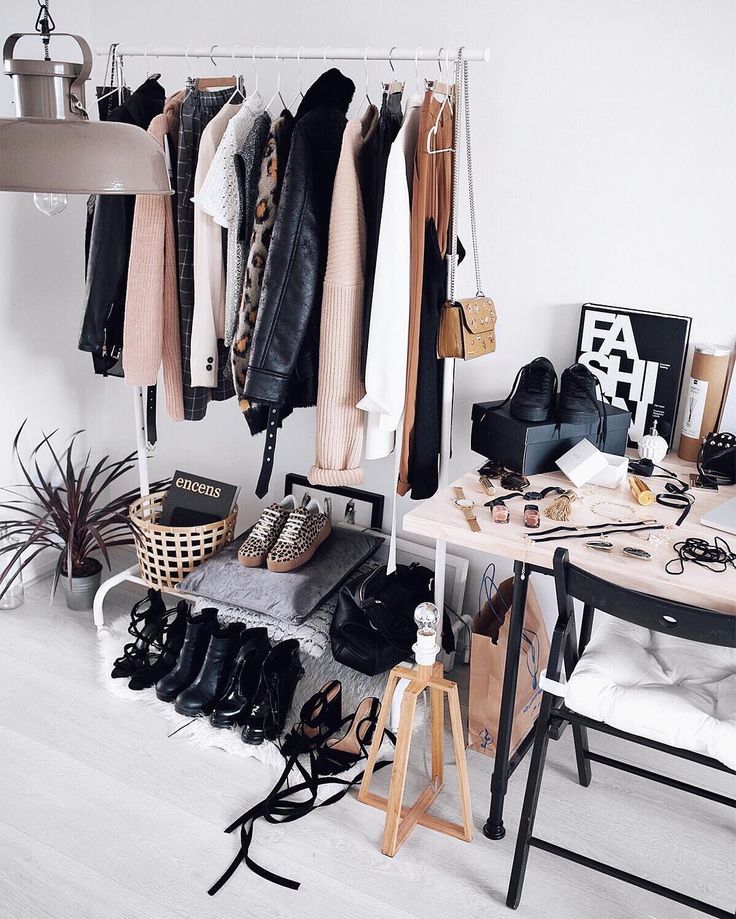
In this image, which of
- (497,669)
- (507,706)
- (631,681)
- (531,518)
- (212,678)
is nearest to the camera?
(631,681)

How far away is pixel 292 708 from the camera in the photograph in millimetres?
2395

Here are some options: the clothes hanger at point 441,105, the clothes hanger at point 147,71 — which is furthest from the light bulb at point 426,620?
the clothes hanger at point 147,71

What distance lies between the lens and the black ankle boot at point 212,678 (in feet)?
7.73

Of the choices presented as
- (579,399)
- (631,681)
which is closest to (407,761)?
(631,681)

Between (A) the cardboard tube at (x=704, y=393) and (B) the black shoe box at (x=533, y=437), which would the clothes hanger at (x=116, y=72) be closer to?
(B) the black shoe box at (x=533, y=437)

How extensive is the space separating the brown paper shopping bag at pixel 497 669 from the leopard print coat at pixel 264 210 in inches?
33.3

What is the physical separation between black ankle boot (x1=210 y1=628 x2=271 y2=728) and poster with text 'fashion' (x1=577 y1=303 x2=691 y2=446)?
45.4 inches

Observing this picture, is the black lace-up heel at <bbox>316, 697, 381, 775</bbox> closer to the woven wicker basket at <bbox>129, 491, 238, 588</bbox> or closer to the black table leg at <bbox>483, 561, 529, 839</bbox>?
the black table leg at <bbox>483, 561, 529, 839</bbox>

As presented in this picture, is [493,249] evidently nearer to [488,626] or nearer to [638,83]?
[638,83]

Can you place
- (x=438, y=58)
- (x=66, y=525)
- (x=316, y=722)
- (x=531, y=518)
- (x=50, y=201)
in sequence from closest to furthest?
(x=50, y=201) < (x=531, y=518) < (x=438, y=58) < (x=316, y=722) < (x=66, y=525)

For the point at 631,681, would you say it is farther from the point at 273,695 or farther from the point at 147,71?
the point at 147,71

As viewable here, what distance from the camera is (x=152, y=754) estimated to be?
7.38ft

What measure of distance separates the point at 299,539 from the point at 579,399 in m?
0.96

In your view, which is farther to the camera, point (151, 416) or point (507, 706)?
point (151, 416)
